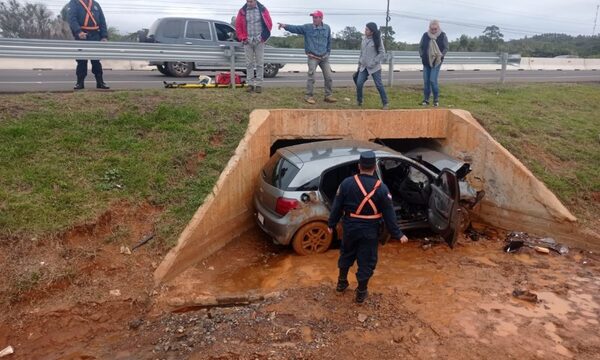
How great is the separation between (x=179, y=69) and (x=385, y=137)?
24.6ft

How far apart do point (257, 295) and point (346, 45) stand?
36.7 meters

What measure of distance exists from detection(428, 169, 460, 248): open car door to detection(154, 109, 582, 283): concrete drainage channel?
7.55 ft

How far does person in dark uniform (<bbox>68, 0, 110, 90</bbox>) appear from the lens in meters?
9.64

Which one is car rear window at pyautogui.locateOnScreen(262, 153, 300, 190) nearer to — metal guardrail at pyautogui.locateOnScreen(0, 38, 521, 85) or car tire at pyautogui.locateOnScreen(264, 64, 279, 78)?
metal guardrail at pyautogui.locateOnScreen(0, 38, 521, 85)

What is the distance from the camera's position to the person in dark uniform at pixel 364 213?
541cm

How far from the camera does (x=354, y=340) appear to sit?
483cm

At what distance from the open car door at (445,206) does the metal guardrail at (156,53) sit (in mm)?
5680

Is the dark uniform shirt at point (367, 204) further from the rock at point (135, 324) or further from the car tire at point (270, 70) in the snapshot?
the car tire at point (270, 70)

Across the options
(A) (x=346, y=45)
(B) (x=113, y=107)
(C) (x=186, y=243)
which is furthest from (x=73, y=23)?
(A) (x=346, y=45)

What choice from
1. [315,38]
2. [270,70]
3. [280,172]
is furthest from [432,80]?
[270,70]

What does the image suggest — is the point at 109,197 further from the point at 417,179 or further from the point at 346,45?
the point at 346,45

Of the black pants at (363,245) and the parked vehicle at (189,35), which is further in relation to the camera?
the parked vehicle at (189,35)

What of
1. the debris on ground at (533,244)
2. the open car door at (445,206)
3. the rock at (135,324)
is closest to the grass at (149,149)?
the debris on ground at (533,244)

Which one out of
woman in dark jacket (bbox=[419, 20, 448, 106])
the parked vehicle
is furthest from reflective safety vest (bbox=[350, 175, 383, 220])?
the parked vehicle
